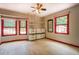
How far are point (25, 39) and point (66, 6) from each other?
137 centimetres

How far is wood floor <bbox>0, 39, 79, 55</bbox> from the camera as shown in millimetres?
2186

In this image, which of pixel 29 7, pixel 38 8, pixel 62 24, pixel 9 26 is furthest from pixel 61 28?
pixel 9 26

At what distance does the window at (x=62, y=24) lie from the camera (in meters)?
2.27

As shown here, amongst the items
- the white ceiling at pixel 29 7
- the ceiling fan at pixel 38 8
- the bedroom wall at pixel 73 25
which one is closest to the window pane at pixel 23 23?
the white ceiling at pixel 29 7

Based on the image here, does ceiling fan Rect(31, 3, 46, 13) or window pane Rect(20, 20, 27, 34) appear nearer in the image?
ceiling fan Rect(31, 3, 46, 13)

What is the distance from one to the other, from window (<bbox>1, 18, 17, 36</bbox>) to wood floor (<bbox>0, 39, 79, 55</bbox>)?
275mm

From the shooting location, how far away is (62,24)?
2.33m

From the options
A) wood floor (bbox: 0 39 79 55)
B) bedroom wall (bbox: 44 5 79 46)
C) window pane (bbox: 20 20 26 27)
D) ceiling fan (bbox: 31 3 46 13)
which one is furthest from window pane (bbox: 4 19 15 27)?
bedroom wall (bbox: 44 5 79 46)

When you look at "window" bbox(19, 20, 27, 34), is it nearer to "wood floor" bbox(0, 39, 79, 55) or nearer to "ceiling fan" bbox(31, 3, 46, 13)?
"wood floor" bbox(0, 39, 79, 55)

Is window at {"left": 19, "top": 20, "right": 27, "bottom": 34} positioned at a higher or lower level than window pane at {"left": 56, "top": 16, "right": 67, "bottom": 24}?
lower

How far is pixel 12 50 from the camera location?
2.20m

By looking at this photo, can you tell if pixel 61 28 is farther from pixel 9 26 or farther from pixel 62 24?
pixel 9 26

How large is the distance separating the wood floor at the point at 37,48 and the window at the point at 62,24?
35 cm

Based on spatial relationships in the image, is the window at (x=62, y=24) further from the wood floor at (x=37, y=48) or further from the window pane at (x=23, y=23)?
the window pane at (x=23, y=23)
